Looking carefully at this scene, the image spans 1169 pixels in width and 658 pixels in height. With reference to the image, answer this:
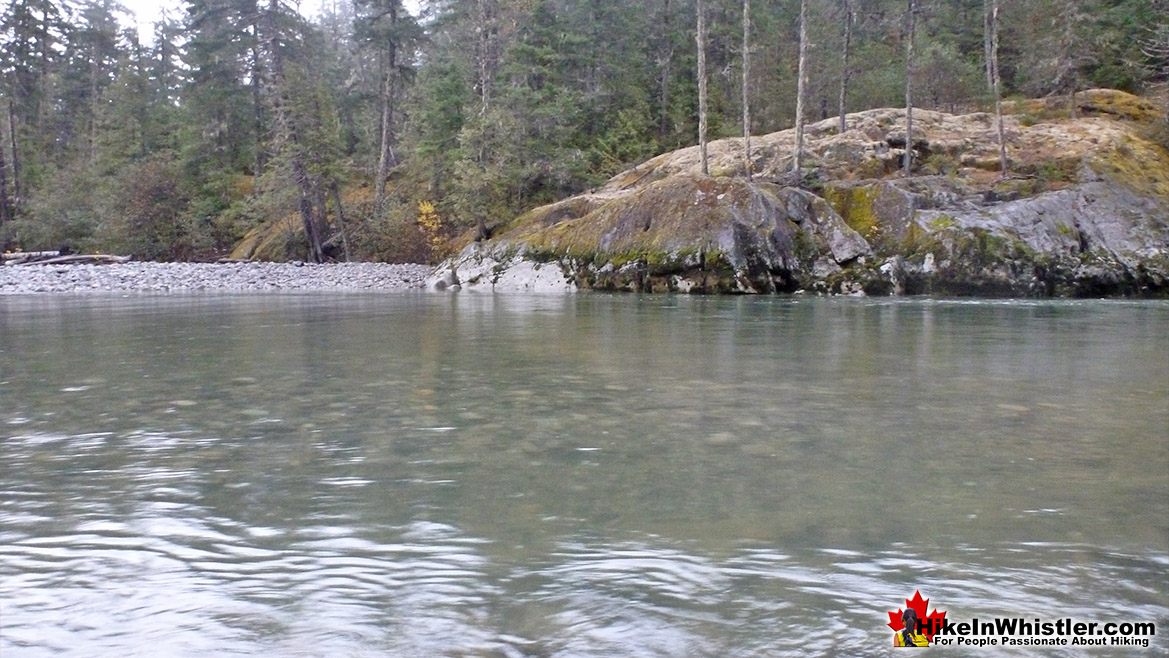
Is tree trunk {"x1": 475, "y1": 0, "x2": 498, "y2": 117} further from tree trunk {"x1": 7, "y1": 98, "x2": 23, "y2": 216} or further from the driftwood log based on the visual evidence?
tree trunk {"x1": 7, "y1": 98, "x2": 23, "y2": 216}

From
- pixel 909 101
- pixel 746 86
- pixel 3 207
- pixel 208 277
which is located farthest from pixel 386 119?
pixel 909 101

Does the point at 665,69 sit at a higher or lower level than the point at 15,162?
higher

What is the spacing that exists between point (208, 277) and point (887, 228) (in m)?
22.5

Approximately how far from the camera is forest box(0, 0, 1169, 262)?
34531mm

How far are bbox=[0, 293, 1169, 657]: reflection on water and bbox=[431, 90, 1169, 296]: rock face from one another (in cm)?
1449

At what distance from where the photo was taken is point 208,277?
30.2 m

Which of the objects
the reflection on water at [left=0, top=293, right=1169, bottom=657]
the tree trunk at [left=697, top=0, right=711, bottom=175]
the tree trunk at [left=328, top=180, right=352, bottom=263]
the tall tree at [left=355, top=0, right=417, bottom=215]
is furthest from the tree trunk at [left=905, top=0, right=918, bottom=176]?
the tree trunk at [left=328, top=180, right=352, bottom=263]

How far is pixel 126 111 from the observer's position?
153ft

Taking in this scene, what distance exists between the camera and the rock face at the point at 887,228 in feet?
73.8

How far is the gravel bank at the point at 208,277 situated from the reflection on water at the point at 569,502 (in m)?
20.5

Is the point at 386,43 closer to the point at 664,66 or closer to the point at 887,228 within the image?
the point at 664,66

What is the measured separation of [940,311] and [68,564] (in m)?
15.4

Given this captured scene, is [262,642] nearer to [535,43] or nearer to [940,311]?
[940,311]

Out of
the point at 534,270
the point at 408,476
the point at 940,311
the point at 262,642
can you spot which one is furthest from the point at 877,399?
the point at 534,270
